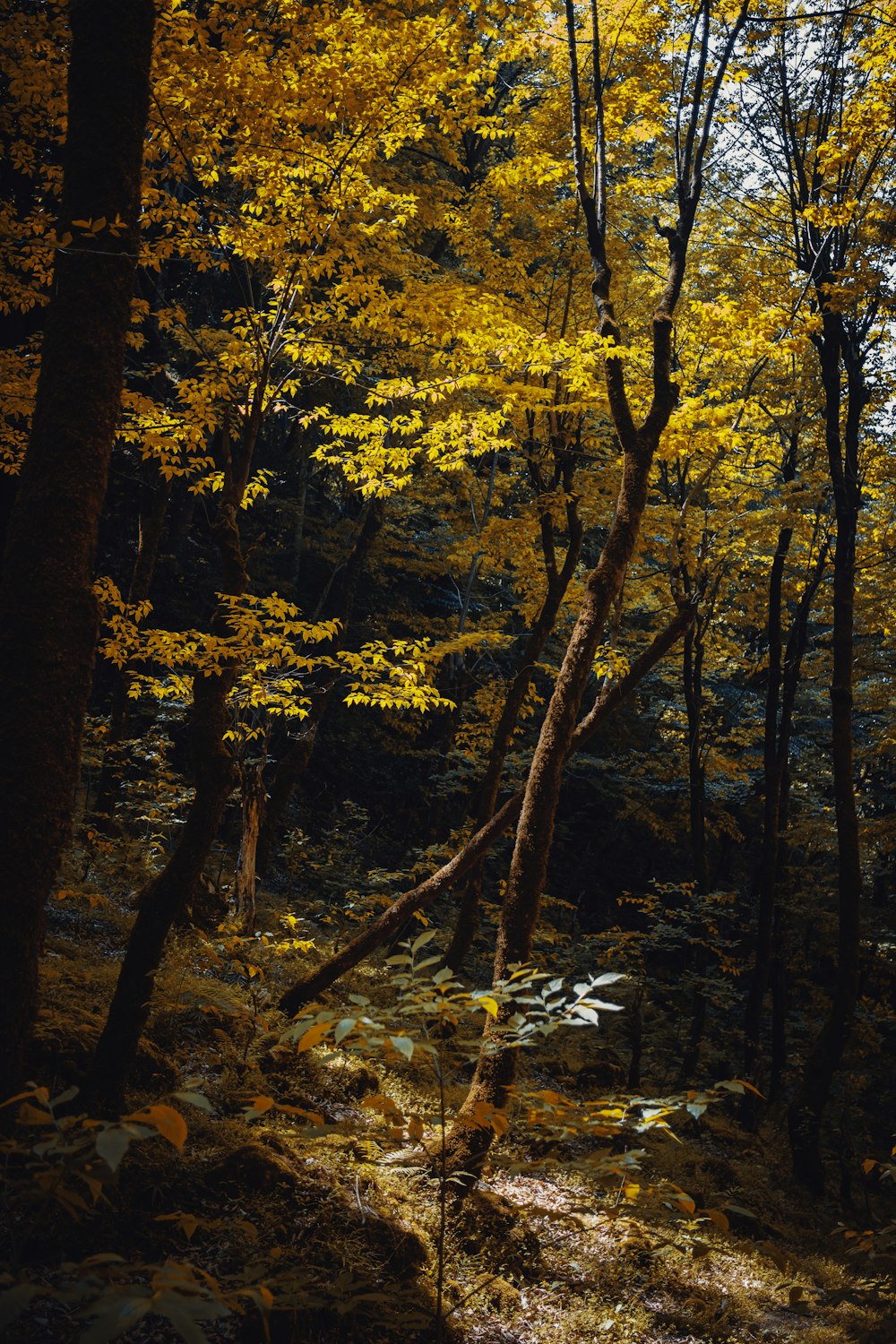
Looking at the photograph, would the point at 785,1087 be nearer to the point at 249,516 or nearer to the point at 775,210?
the point at 775,210

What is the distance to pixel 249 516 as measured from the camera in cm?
1688

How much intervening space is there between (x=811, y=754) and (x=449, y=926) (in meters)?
8.51

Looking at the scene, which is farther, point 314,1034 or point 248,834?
point 248,834

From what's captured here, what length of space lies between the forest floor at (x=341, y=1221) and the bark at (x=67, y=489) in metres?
1.03

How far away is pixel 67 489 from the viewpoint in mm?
3213

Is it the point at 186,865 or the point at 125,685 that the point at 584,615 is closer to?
the point at 186,865

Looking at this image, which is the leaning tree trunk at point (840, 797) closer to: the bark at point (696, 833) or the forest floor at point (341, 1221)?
the forest floor at point (341, 1221)

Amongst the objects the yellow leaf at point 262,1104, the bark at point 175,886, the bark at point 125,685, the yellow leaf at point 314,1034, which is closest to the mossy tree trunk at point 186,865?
the bark at point 175,886

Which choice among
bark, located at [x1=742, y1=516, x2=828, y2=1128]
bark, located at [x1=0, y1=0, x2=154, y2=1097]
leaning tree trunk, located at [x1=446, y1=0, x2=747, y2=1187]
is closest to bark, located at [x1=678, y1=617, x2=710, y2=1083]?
bark, located at [x1=742, y1=516, x2=828, y2=1128]

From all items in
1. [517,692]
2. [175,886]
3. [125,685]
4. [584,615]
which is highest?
[584,615]

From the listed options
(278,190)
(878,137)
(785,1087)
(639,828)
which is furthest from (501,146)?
(785,1087)

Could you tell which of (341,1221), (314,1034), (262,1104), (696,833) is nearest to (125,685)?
(341,1221)

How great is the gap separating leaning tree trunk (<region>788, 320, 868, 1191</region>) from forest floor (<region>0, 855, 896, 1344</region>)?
3.12 feet

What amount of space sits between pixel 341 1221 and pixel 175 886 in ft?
6.64
